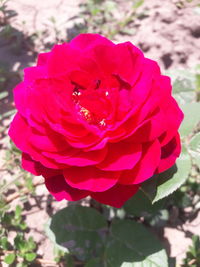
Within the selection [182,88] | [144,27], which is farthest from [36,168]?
[144,27]

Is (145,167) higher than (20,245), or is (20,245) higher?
(145,167)

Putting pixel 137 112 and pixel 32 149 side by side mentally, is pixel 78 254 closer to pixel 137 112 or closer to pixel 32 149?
pixel 32 149

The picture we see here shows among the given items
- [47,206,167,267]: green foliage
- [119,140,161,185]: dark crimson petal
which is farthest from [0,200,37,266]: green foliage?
[119,140,161,185]: dark crimson petal

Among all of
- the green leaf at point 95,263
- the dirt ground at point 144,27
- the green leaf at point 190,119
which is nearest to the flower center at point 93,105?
the green leaf at point 190,119

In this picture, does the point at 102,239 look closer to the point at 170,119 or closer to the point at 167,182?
the point at 167,182

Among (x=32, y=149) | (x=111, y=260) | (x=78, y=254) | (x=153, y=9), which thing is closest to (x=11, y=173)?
(x=78, y=254)

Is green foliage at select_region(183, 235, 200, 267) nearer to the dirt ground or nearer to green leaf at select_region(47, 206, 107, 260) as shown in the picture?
green leaf at select_region(47, 206, 107, 260)

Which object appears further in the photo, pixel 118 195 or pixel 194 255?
pixel 194 255

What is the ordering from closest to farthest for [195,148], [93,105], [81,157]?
[81,157] < [93,105] < [195,148]
